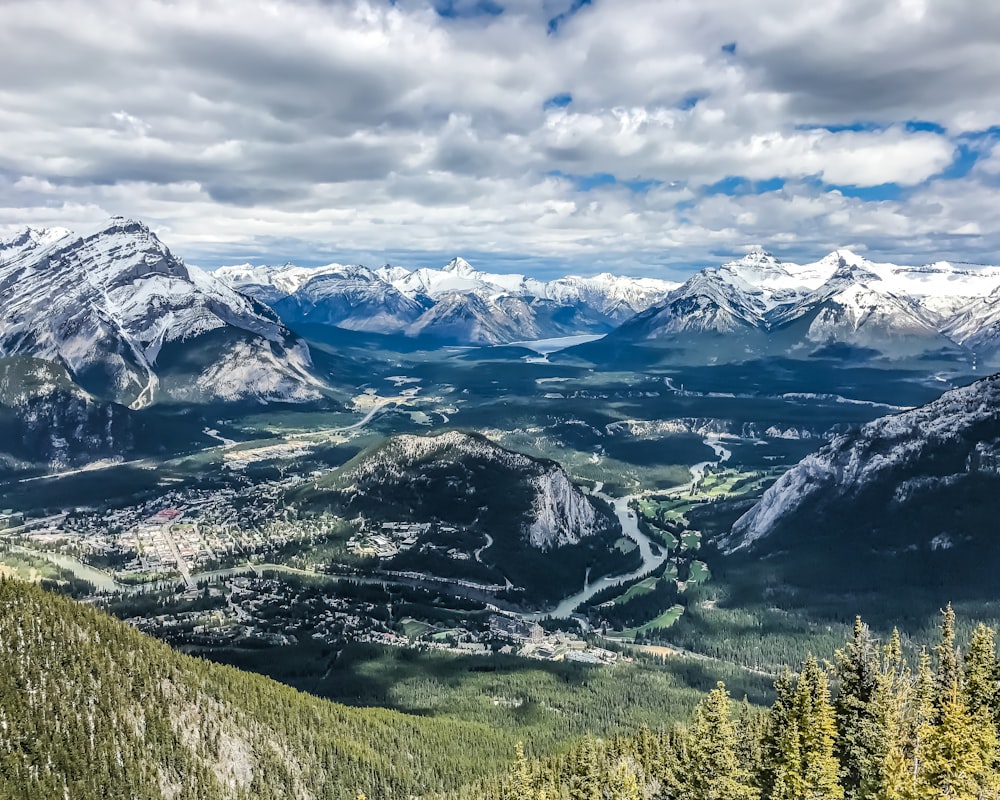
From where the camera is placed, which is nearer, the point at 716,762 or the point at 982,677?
the point at 716,762

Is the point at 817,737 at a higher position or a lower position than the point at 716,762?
higher

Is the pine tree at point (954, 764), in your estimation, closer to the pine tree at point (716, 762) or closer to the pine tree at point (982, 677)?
the pine tree at point (982, 677)

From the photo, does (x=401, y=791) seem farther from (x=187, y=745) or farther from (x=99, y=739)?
(x=99, y=739)

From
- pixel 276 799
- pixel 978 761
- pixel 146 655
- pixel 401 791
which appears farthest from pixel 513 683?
pixel 978 761

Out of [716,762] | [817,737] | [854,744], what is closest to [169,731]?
[716,762]

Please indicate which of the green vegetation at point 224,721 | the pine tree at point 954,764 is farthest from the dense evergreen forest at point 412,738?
the green vegetation at point 224,721

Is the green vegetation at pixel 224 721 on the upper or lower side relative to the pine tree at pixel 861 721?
lower

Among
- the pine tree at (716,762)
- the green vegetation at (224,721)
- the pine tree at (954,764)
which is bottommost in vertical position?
the green vegetation at (224,721)

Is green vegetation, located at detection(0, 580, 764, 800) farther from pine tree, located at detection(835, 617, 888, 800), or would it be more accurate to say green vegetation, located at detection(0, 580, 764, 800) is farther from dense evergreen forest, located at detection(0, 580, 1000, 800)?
pine tree, located at detection(835, 617, 888, 800)

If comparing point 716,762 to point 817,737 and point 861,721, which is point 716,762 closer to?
point 817,737
